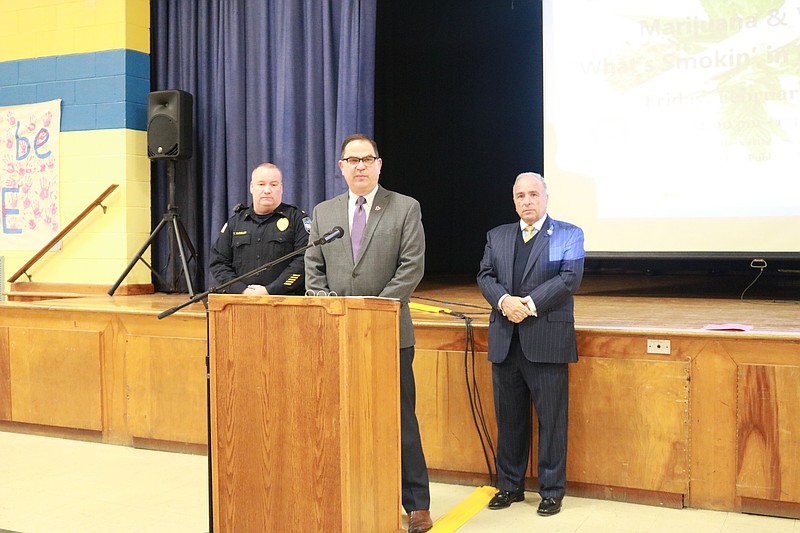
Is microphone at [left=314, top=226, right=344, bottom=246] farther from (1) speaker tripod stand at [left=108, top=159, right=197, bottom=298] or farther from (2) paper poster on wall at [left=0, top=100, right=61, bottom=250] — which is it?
(2) paper poster on wall at [left=0, top=100, right=61, bottom=250]

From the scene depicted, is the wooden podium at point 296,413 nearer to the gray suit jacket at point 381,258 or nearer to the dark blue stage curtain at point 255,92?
the gray suit jacket at point 381,258

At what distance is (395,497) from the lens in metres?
2.86

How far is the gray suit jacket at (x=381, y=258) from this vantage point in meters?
3.00

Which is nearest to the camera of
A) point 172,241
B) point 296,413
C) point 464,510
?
point 296,413

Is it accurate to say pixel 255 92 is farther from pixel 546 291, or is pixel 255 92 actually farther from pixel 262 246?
pixel 546 291

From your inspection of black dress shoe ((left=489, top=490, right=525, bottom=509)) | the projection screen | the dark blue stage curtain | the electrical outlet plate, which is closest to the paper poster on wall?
the dark blue stage curtain

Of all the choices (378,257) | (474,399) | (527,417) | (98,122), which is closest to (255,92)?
(98,122)

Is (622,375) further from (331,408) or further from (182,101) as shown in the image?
(182,101)

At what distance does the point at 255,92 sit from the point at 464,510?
3.24 m

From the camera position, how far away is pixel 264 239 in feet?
13.5

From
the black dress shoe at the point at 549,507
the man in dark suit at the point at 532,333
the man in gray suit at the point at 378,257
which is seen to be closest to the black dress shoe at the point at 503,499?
the man in dark suit at the point at 532,333

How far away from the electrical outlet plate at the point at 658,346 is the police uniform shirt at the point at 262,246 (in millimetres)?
1605

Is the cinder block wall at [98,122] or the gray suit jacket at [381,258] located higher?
the cinder block wall at [98,122]

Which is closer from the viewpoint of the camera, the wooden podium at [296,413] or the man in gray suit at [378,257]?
the wooden podium at [296,413]
